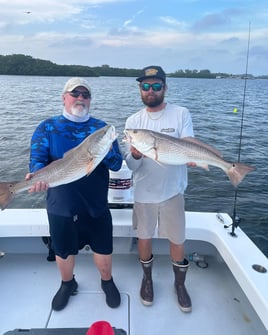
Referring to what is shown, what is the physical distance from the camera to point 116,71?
74.8 meters

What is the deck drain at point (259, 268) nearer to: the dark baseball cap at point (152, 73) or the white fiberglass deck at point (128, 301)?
the white fiberglass deck at point (128, 301)

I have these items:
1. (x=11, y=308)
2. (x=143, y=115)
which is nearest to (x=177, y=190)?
(x=143, y=115)

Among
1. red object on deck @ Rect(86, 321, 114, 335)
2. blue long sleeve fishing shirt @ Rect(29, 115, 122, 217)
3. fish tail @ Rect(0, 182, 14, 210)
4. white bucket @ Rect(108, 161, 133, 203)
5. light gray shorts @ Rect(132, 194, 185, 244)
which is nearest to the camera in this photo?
red object on deck @ Rect(86, 321, 114, 335)

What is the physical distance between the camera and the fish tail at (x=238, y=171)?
2.64 m

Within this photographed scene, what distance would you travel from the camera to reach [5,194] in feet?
8.06

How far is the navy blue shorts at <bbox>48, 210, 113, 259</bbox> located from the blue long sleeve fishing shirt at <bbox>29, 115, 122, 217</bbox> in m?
0.07

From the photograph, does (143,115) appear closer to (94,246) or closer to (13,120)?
(94,246)

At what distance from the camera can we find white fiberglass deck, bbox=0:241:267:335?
2699mm

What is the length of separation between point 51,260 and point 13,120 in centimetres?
1400

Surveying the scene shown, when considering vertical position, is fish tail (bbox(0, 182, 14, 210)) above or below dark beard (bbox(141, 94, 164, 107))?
below

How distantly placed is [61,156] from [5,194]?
52 centimetres

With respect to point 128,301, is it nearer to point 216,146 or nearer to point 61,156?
point 61,156

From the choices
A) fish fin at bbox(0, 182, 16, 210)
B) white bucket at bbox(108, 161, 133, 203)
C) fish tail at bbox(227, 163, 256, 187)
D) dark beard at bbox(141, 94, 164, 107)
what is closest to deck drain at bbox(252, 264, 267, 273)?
fish tail at bbox(227, 163, 256, 187)

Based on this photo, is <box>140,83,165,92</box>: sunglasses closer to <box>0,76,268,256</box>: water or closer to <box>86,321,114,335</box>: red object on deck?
<box>86,321,114,335</box>: red object on deck
